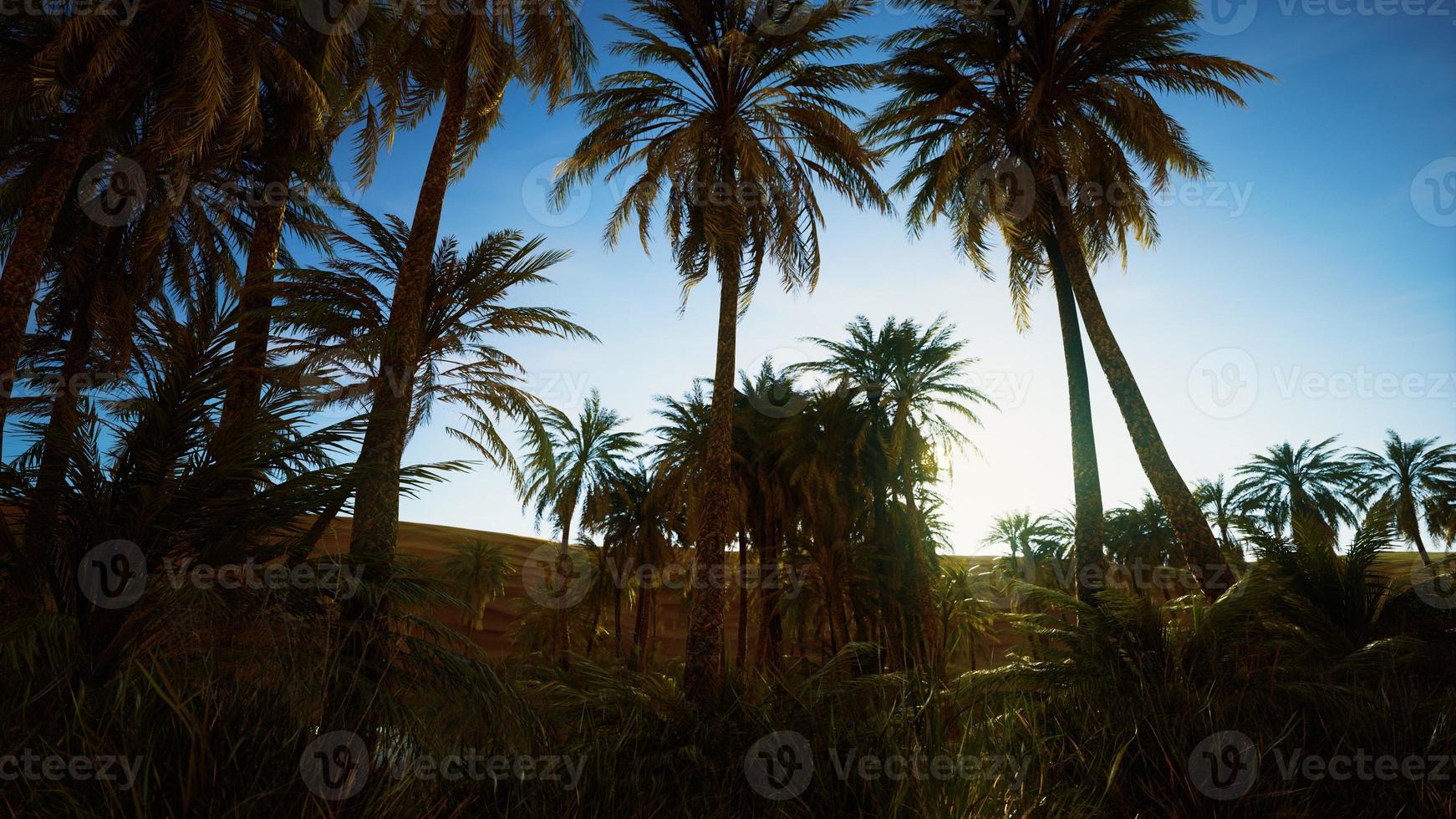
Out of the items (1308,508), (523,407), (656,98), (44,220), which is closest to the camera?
(44,220)

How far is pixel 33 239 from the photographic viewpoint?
11.3 meters

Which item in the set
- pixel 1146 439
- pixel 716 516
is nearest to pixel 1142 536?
pixel 1146 439

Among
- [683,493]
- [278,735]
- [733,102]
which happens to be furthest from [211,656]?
[683,493]

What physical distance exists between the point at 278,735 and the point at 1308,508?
47691 millimetres

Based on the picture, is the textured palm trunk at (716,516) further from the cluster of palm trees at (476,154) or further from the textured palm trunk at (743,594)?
the textured palm trunk at (743,594)

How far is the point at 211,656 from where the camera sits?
3428mm

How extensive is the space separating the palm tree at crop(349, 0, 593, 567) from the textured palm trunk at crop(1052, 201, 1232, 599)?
11.5 meters

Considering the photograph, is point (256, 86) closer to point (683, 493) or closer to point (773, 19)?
point (773, 19)
